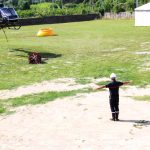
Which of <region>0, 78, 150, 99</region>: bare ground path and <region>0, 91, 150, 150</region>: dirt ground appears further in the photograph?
<region>0, 78, 150, 99</region>: bare ground path

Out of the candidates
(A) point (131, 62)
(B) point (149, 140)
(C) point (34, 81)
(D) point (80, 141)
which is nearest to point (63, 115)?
(D) point (80, 141)

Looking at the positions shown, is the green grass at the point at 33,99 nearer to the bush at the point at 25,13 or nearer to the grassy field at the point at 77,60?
the grassy field at the point at 77,60

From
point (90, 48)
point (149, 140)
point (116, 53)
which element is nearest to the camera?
point (149, 140)

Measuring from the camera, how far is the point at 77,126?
16188 millimetres

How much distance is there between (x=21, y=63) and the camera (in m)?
32.6

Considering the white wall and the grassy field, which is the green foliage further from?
the grassy field

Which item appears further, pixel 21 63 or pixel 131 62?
pixel 21 63

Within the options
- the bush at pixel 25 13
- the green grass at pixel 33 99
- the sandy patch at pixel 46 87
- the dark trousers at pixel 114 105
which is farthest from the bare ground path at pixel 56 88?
the bush at pixel 25 13

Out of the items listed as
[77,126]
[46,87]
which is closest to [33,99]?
[46,87]

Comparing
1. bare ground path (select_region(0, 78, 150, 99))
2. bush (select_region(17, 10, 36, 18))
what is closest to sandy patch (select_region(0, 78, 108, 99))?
bare ground path (select_region(0, 78, 150, 99))

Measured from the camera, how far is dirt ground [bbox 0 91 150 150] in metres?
14.3

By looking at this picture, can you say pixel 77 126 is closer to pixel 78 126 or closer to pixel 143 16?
pixel 78 126

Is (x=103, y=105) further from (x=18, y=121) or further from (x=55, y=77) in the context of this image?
(x=55, y=77)

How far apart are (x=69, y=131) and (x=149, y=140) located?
9.23 feet
